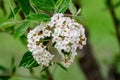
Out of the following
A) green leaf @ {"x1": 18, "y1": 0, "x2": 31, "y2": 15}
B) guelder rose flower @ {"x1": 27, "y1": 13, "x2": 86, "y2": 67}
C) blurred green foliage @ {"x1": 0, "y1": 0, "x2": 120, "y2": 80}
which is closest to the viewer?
guelder rose flower @ {"x1": 27, "y1": 13, "x2": 86, "y2": 67}

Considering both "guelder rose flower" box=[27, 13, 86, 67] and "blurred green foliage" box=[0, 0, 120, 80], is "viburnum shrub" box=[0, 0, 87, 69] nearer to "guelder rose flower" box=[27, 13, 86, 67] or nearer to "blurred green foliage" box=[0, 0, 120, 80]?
"guelder rose flower" box=[27, 13, 86, 67]

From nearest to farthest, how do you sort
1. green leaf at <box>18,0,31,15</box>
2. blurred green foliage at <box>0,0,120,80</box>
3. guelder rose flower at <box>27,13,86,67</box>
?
1. guelder rose flower at <box>27,13,86,67</box>
2. green leaf at <box>18,0,31,15</box>
3. blurred green foliage at <box>0,0,120,80</box>

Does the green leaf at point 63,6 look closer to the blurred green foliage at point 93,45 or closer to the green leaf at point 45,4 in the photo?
the green leaf at point 45,4

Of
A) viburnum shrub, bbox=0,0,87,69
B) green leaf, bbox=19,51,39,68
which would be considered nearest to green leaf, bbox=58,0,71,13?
viburnum shrub, bbox=0,0,87,69

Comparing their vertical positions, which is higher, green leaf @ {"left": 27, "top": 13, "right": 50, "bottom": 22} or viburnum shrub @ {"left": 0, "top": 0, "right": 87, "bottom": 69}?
green leaf @ {"left": 27, "top": 13, "right": 50, "bottom": 22}

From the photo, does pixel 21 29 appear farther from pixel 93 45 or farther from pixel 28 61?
pixel 93 45

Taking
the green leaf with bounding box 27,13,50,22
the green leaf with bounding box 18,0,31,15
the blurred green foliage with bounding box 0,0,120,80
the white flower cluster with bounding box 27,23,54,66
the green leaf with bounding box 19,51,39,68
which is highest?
the green leaf with bounding box 18,0,31,15

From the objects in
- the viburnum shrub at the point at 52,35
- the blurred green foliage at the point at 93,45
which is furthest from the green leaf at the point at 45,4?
the blurred green foliage at the point at 93,45

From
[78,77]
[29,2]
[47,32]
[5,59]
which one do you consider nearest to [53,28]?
[47,32]

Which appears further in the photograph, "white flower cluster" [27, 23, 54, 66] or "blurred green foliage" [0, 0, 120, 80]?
"blurred green foliage" [0, 0, 120, 80]
